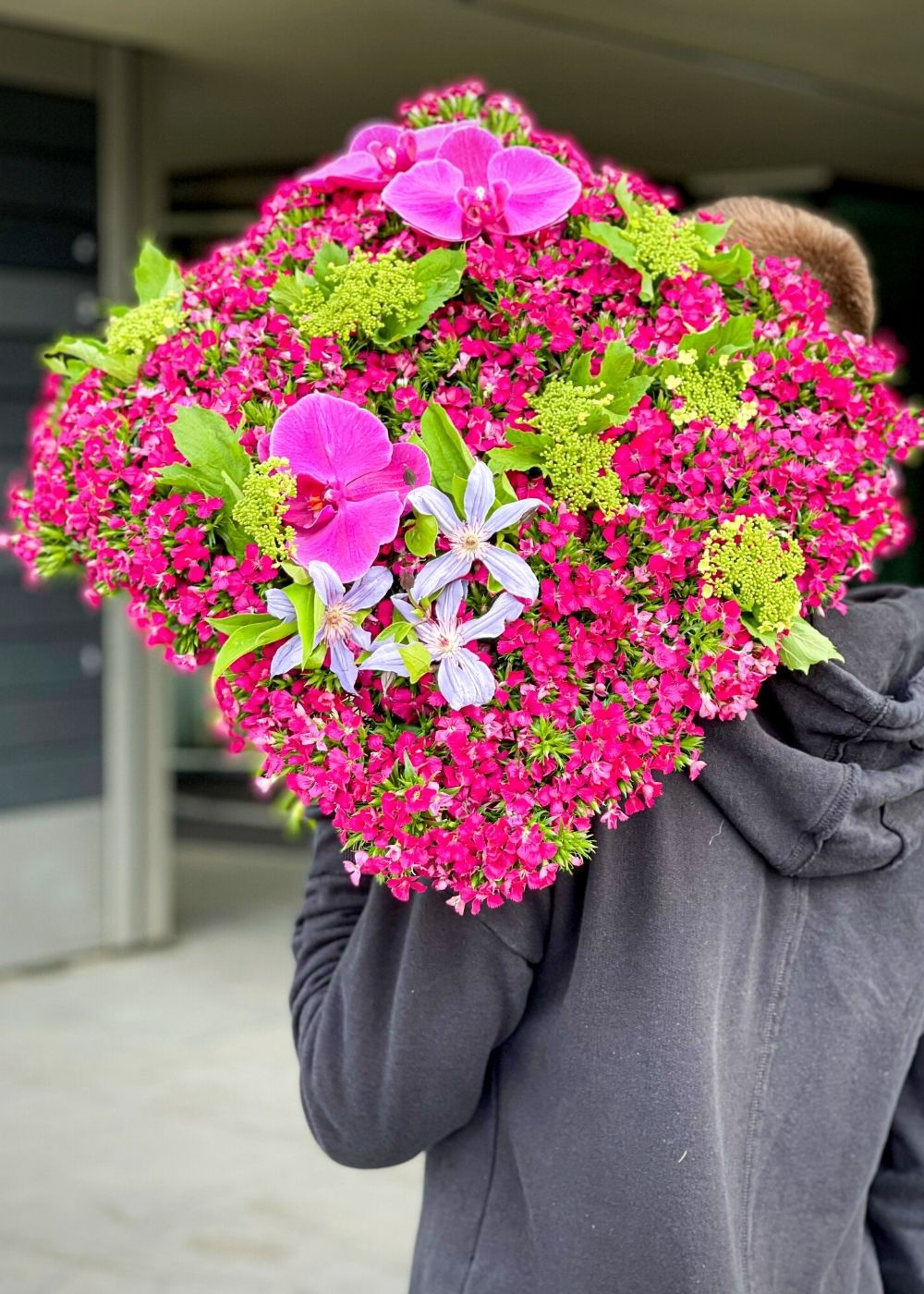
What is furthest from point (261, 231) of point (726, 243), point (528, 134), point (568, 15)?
point (568, 15)

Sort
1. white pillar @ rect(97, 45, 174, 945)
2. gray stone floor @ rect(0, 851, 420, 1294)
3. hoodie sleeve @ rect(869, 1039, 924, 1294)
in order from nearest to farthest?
1. hoodie sleeve @ rect(869, 1039, 924, 1294)
2. gray stone floor @ rect(0, 851, 420, 1294)
3. white pillar @ rect(97, 45, 174, 945)

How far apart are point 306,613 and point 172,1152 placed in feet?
12.0

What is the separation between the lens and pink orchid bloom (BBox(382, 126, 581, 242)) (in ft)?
3.75

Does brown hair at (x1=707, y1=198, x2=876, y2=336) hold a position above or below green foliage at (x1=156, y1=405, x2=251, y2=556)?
above

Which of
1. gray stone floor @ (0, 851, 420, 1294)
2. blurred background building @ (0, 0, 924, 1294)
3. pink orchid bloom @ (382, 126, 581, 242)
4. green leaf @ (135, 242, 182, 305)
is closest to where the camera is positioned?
pink orchid bloom @ (382, 126, 581, 242)

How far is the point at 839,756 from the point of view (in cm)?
129

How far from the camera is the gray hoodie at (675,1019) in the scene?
1200 millimetres

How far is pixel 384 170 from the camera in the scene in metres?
1.23

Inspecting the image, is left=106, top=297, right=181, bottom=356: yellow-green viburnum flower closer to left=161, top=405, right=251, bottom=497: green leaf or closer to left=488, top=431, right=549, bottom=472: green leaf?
left=161, top=405, right=251, bottom=497: green leaf

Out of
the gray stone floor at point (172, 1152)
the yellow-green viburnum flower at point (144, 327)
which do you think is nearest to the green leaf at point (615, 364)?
the yellow-green viburnum flower at point (144, 327)

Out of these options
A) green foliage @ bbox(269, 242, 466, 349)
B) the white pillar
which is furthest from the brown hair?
the white pillar

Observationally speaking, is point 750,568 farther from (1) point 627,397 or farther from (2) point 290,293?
(2) point 290,293

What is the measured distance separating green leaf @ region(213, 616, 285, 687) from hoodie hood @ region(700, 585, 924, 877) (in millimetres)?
387

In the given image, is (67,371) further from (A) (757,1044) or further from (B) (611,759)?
(A) (757,1044)
